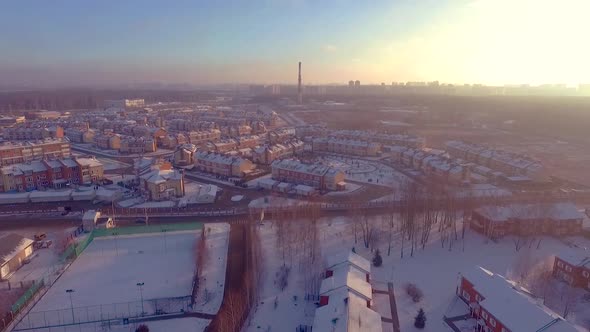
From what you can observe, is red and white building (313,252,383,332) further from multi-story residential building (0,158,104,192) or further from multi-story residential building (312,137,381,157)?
multi-story residential building (312,137,381,157)

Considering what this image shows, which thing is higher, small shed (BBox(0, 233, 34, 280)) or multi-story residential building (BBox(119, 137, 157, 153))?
multi-story residential building (BBox(119, 137, 157, 153))

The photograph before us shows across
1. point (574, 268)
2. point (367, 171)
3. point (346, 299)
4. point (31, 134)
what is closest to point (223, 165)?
point (367, 171)

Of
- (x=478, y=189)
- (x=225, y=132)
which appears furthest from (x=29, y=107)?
(x=478, y=189)

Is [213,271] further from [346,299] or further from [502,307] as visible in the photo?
[502,307]

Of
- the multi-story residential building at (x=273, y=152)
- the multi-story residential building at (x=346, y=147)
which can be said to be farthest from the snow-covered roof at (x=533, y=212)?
the multi-story residential building at (x=273, y=152)

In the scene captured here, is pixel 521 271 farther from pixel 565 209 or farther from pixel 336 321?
pixel 336 321

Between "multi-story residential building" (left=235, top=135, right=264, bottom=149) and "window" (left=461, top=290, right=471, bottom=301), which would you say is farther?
"multi-story residential building" (left=235, top=135, right=264, bottom=149)

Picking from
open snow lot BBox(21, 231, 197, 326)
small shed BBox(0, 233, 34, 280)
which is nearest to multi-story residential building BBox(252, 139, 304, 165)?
open snow lot BBox(21, 231, 197, 326)
